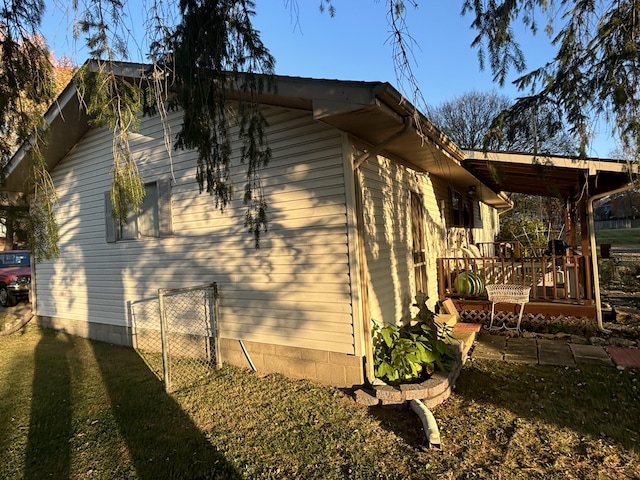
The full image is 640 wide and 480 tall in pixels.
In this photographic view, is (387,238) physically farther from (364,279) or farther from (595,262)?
(595,262)

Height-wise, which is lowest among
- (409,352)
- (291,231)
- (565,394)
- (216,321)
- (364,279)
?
(565,394)

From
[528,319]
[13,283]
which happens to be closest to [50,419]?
[528,319]

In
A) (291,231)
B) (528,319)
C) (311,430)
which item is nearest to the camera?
(311,430)

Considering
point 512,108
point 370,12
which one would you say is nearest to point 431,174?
point 512,108

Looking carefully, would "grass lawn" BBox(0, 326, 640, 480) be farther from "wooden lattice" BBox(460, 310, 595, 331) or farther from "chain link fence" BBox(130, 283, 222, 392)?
"wooden lattice" BBox(460, 310, 595, 331)

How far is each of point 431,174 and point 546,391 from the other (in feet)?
14.8

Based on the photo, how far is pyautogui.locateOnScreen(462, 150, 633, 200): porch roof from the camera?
443 cm

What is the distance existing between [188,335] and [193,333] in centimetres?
12

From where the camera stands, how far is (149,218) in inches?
241

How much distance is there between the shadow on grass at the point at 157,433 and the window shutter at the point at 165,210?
2.06m

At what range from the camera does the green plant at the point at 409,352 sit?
160 inches

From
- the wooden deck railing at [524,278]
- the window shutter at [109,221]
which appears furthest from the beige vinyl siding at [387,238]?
the window shutter at [109,221]

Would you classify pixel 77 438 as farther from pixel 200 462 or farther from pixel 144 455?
pixel 200 462

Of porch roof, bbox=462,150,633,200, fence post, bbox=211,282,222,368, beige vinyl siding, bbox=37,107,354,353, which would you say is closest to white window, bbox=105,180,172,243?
beige vinyl siding, bbox=37,107,354,353
